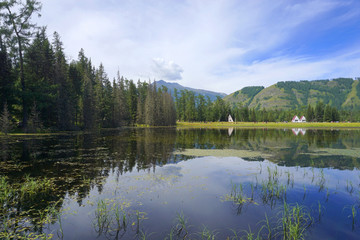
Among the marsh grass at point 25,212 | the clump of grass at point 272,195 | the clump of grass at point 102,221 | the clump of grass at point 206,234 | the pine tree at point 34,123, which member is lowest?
the clump of grass at point 272,195

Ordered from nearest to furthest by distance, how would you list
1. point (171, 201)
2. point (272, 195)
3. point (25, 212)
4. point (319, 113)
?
point (25, 212) → point (171, 201) → point (272, 195) → point (319, 113)

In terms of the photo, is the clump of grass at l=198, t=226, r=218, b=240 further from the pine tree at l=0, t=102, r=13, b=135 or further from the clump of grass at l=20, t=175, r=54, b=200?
the pine tree at l=0, t=102, r=13, b=135

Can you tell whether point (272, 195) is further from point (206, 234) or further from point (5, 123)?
point (5, 123)

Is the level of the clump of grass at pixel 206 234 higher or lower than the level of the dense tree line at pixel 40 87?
lower

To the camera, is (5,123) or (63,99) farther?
(63,99)

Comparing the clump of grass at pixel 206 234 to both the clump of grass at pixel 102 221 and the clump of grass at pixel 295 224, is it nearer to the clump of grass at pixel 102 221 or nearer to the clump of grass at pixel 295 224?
the clump of grass at pixel 295 224

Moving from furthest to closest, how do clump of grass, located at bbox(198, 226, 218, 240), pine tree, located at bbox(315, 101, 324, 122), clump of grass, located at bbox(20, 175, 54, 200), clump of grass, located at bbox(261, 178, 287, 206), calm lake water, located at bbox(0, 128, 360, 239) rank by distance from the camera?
1. pine tree, located at bbox(315, 101, 324, 122)
2. clump of grass, located at bbox(261, 178, 287, 206)
3. clump of grass, located at bbox(20, 175, 54, 200)
4. calm lake water, located at bbox(0, 128, 360, 239)
5. clump of grass, located at bbox(198, 226, 218, 240)

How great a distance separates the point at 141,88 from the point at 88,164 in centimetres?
9856

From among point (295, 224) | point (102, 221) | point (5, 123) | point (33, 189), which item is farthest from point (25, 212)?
point (5, 123)

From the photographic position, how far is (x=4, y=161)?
17.3 metres

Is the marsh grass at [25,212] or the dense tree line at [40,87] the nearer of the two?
the marsh grass at [25,212]

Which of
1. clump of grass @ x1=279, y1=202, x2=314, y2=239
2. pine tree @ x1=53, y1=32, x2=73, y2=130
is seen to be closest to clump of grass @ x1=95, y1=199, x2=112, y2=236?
clump of grass @ x1=279, y1=202, x2=314, y2=239

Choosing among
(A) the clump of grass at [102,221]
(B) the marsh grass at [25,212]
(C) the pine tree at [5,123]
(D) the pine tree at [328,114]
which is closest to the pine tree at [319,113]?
(D) the pine tree at [328,114]

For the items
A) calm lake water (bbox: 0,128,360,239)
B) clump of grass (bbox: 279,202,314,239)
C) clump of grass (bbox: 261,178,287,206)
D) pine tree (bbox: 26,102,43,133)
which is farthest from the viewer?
pine tree (bbox: 26,102,43,133)
